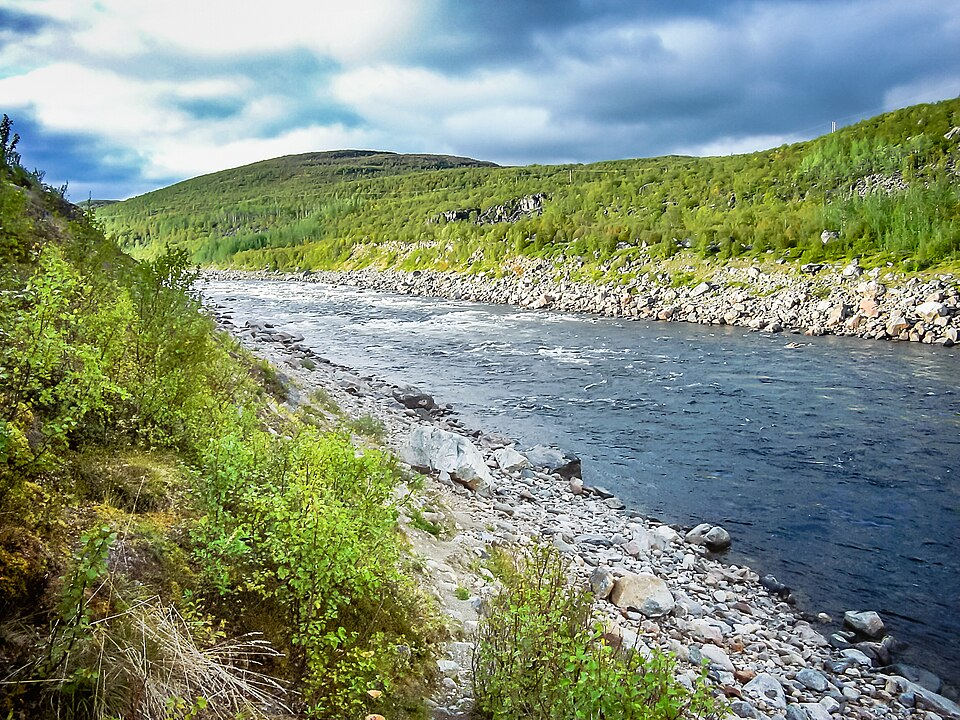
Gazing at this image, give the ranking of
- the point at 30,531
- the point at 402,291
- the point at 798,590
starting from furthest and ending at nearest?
1. the point at 402,291
2. the point at 798,590
3. the point at 30,531

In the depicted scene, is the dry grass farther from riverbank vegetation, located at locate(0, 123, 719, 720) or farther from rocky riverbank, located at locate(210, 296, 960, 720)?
rocky riverbank, located at locate(210, 296, 960, 720)

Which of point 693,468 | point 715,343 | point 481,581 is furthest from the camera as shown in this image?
point 715,343

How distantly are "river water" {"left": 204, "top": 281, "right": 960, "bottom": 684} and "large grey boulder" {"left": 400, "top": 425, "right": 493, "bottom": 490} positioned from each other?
2.64 m

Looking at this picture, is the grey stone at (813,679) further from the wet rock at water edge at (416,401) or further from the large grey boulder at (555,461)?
the wet rock at water edge at (416,401)

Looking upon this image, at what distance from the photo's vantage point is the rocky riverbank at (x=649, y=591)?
227 inches

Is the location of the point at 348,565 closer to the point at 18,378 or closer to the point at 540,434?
the point at 18,378

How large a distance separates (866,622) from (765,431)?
752 cm

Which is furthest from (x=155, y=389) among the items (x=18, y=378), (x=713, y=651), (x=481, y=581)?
(x=713, y=651)

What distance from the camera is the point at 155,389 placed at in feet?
19.4

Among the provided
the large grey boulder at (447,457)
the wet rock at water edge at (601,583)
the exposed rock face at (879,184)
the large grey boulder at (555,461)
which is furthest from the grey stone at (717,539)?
the exposed rock face at (879,184)

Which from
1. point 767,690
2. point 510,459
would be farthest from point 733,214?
point 767,690

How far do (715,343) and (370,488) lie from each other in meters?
22.7

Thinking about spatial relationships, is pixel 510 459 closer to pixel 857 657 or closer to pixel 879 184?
pixel 857 657

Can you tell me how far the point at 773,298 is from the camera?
98.9 feet
